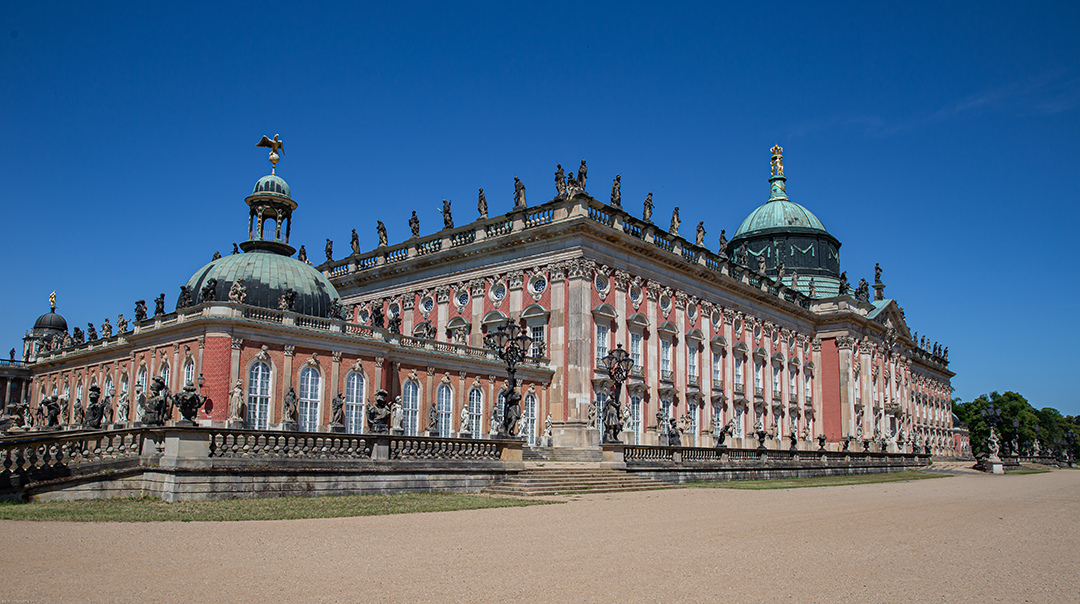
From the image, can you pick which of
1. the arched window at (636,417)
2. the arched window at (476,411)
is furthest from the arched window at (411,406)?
the arched window at (636,417)

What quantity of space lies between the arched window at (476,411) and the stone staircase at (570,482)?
9364 millimetres

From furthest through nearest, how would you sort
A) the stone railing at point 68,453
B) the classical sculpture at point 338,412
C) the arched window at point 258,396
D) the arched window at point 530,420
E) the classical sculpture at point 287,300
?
the arched window at point 530,420 < the classical sculpture at point 287,300 < the classical sculpture at point 338,412 < the arched window at point 258,396 < the stone railing at point 68,453

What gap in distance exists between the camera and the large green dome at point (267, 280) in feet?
103

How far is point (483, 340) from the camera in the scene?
39.7 metres

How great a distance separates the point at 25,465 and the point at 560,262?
23645 millimetres

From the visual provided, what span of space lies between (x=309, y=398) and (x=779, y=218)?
47985 mm

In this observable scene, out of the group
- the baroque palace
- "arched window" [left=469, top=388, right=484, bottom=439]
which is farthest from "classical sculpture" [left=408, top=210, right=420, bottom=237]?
"arched window" [left=469, top=388, right=484, bottom=439]

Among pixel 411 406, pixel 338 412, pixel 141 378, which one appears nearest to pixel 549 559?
pixel 338 412

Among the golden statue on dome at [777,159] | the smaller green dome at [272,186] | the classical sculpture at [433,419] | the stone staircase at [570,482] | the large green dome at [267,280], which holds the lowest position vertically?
the stone staircase at [570,482]

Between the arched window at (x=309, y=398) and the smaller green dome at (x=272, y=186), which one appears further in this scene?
the smaller green dome at (x=272, y=186)

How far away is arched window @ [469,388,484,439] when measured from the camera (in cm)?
3494

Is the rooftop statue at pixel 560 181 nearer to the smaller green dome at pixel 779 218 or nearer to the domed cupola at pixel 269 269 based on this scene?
the domed cupola at pixel 269 269

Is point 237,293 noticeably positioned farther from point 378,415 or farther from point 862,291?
point 862,291

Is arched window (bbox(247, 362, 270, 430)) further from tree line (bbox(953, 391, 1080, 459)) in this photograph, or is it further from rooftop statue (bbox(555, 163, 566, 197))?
tree line (bbox(953, 391, 1080, 459))
